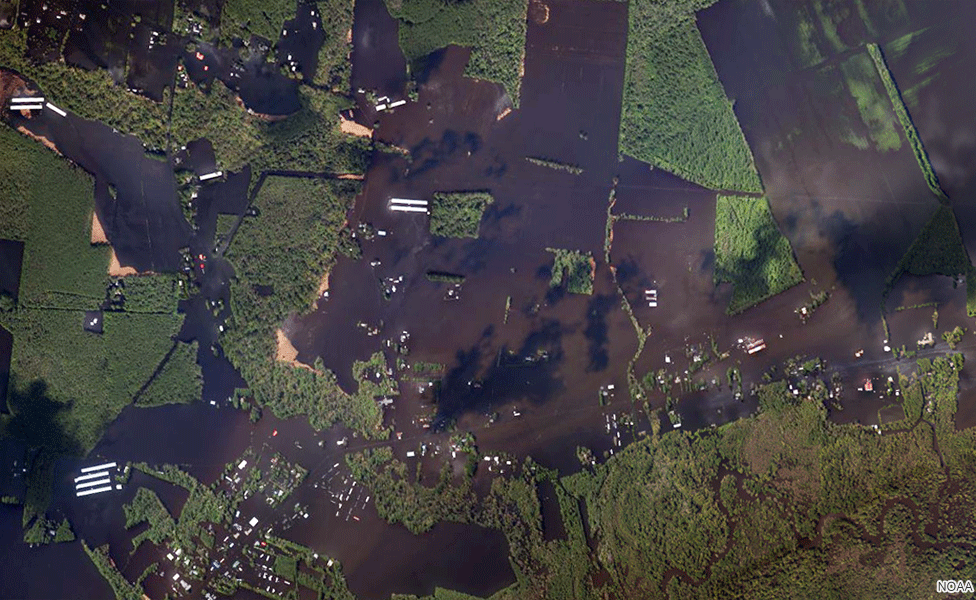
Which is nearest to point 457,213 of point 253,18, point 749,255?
point 253,18

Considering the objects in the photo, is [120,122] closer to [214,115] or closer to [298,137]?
[214,115]

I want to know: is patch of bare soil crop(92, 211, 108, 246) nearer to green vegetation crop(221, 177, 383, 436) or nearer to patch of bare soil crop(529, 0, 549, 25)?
green vegetation crop(221, 177, 383, 436)

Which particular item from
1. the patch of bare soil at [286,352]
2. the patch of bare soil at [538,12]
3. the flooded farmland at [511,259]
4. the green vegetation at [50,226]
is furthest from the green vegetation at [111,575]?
the patch of bare soil at [538,12]

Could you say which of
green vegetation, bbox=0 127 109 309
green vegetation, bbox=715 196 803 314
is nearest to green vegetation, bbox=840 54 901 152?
green vegetation, bbox=715 196 803 314

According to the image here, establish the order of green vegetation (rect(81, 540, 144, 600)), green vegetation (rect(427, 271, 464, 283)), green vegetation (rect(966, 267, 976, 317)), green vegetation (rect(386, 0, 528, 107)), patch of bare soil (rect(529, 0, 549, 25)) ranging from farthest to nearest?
1. green vegetation (rect(966, 267, 976, 317))
2. patch of bare soil (rect(529, 0, 549, 25))
3. green vegetation (rect(386, 0, 528, 107))
4. green vegetation (rect(427, 271, 464, 283))
5. green vegetation (rect(81, 540, 144, 600))

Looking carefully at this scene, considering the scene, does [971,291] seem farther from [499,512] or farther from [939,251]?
[499,512]
